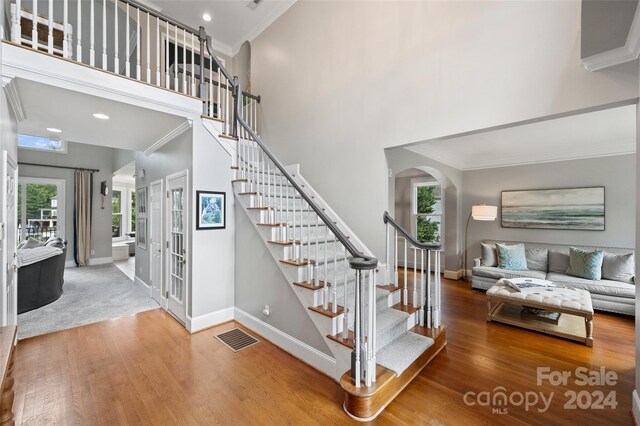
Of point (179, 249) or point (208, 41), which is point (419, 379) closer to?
point (179, 249)

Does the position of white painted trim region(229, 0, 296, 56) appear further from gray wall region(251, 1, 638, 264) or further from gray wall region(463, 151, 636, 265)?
gray wall region(463, 151, 636, 265)

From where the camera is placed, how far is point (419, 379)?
2.38 meters

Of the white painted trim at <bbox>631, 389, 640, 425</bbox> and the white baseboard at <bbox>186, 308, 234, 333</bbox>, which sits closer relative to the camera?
the white painted trim at <bbox>631, 389, 640, 425</bbox>

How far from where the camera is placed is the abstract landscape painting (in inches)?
185

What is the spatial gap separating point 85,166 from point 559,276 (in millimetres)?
11327

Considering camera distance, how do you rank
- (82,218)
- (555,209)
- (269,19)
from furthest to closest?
(82,218) → (555,209) → (269,19)

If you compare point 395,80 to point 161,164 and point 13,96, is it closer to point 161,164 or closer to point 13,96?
point 161,164

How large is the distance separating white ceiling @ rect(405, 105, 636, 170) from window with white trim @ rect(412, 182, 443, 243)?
42.9 inches

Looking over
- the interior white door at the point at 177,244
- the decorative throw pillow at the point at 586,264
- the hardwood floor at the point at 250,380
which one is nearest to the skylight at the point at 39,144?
the interior white door at the point at 177,244

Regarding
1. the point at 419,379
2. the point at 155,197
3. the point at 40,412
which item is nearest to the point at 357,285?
the point at 419,379

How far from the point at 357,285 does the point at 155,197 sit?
4.11 meters

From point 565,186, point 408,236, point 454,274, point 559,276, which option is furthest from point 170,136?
point 565,186

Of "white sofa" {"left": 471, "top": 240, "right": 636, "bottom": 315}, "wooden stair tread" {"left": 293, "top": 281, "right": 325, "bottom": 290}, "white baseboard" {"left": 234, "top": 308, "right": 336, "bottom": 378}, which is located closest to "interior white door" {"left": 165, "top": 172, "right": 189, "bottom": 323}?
"white baseboard" {"left": 234, "top": 308, "right": 336, "bottom": 378}

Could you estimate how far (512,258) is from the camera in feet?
16.2
